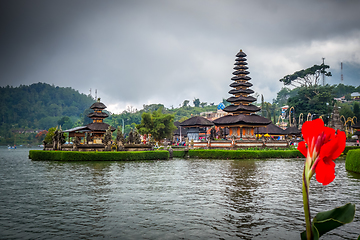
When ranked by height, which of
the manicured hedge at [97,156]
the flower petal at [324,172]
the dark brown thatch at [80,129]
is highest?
the dark brown thatch at [80,129]

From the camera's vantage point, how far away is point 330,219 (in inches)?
93.7

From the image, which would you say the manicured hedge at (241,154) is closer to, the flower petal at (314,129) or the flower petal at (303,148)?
the flower petal at (303,148)

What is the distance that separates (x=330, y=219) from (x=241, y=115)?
52.5 m

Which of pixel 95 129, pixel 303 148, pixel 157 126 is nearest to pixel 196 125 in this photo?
pixel 157 126

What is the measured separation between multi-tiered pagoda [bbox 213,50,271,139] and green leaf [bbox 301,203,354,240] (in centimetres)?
4969

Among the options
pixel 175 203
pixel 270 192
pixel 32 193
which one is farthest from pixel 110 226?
pixel 270 192

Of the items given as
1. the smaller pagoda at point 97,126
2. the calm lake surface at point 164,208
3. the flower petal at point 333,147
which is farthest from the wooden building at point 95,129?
the flower petal at point 333,147

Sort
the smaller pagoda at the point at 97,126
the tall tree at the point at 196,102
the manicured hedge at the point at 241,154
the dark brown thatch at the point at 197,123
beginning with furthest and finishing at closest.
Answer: the tall tree at the point at 196,102, the dark brown thatch at the point at 197,123, the smaller pagoda at the point at 97,126, the manicured hedge at the point at 241,154

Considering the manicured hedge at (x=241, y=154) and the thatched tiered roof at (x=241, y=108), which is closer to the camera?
the manicured hedge at (x=241, y=154)

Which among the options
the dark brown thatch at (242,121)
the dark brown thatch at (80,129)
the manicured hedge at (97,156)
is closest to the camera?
the manicured hedge at (97,156)

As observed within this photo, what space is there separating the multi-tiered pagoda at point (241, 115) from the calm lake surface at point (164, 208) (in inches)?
1347

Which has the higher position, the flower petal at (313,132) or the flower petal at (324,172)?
the flower petal at (313,132)

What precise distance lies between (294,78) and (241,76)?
48.9 meters

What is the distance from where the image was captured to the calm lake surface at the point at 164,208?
903cm
